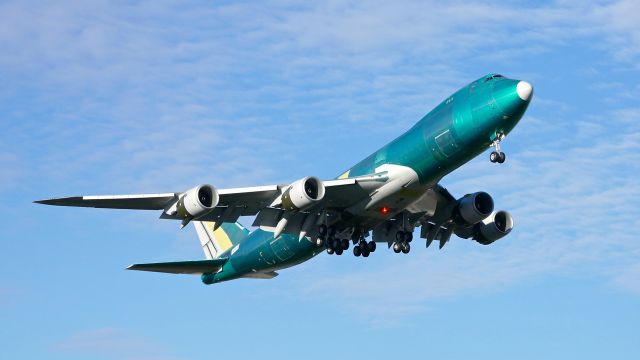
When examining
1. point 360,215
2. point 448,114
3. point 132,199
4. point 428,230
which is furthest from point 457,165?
point 132,199

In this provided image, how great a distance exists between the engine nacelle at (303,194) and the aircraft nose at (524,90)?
8529 mm

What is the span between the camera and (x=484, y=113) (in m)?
44.4

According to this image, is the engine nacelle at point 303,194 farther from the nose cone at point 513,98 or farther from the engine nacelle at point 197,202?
the nose cone at point 513,98

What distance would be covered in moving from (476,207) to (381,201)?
20.7 feet

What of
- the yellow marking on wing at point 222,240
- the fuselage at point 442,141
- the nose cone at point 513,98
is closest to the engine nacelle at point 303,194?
the fuselage at point 442,141

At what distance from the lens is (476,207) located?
52125 mm

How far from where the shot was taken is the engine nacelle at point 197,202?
4525cm

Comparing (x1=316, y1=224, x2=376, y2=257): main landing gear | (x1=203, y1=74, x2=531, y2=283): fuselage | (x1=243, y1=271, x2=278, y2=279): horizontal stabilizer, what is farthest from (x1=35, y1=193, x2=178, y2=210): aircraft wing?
(x1=243, y1=271, x2=278, y2=279): horizontal stabilizer

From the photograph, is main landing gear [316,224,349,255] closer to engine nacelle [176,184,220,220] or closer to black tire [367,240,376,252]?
black tire [367,240,376,252]

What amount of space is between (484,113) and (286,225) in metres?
10.2

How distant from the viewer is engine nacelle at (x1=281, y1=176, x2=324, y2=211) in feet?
150

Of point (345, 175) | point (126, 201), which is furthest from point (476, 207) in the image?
point (126, 201)

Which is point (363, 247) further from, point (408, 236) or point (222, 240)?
point (222, 240)

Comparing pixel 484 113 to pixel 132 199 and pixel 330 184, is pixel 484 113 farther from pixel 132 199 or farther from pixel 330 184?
pixel 132 199
